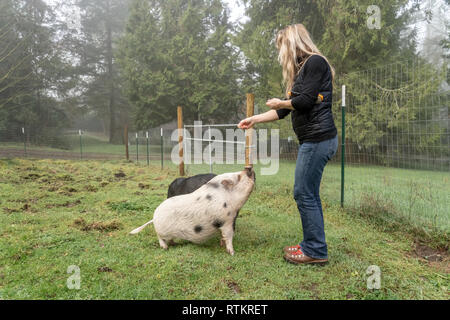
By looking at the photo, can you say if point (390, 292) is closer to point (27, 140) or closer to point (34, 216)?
point (34, 216)

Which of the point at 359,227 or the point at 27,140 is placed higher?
the point at 27,140

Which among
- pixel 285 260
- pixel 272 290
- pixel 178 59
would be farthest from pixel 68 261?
pixel 178 59

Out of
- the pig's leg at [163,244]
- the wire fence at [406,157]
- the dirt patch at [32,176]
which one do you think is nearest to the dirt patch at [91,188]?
the dirt patch at [32,176]

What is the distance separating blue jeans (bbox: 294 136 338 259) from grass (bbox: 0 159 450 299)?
21cm

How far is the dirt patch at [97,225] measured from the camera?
11.7ft

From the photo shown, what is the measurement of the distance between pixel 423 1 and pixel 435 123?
10.2 metres

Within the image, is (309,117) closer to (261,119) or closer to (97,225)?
(261,119)

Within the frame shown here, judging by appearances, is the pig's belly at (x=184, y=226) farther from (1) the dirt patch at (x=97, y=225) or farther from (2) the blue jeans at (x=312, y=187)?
(1) the dirt patch at (x=97, y=225)

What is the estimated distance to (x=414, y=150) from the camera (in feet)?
13.6

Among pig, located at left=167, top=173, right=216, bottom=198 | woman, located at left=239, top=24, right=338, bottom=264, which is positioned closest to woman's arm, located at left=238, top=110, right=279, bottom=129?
woman, located at left=239, top=24, right=338, bottom=264

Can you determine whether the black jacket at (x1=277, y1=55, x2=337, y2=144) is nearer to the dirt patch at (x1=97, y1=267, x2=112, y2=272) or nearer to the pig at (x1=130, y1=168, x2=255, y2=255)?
the pig at (x1=130, y1=168, x2=255, y2=255)

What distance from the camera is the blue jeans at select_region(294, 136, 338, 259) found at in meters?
2.43

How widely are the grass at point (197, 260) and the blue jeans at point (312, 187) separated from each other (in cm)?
21

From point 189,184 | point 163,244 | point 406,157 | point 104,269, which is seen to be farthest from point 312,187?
point 406,157
